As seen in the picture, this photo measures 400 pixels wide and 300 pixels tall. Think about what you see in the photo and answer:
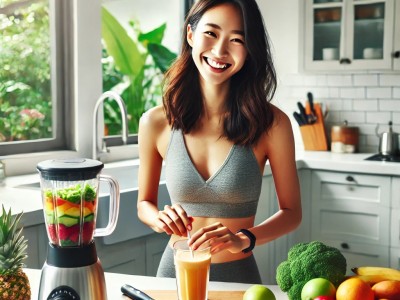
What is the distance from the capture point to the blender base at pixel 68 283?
1.21m

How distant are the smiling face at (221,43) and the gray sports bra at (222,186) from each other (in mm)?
276

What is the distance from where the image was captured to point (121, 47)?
398 cm

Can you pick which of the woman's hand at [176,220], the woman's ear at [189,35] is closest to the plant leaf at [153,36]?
the woman's ear at [189,35]

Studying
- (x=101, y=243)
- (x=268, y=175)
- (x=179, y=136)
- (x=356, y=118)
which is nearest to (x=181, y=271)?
(x=179, y=136)

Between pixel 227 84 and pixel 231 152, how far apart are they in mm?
225

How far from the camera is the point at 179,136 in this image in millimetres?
1941

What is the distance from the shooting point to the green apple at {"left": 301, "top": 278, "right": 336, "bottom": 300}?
124cm

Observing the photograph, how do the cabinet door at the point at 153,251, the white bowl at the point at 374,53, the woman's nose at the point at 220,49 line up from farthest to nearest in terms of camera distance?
the white bowl at the point at 374,53 < the cabinet door at the point at 153,251 < the woman's nose at the point at 220,49

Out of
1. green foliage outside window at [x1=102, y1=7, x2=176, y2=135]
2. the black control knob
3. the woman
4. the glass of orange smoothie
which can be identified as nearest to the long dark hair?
the woman

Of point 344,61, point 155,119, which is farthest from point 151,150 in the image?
point 344,61

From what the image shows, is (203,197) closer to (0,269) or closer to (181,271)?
(181,271)

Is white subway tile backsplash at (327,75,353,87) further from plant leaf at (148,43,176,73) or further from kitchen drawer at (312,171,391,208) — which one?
plant leaf at (148,43,176,73)

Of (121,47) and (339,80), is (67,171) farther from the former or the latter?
(339,80)

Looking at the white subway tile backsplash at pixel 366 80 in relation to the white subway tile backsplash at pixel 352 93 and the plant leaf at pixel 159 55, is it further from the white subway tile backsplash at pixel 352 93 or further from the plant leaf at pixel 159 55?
the plant leaf at pixel 159 55
